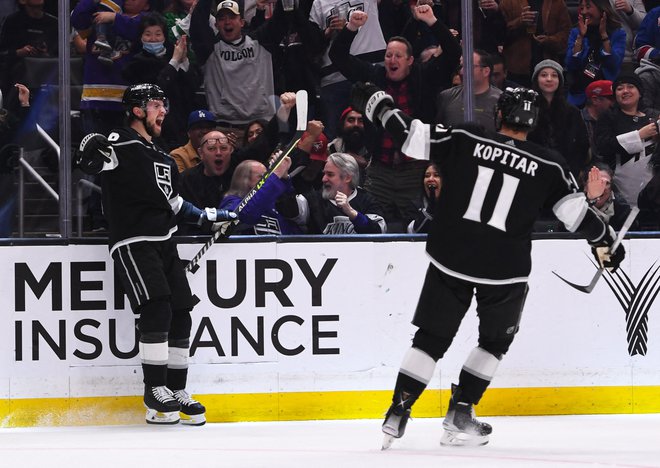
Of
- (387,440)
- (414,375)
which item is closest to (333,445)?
(387,440)

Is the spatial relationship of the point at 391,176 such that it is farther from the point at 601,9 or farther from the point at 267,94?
the point at 601,9

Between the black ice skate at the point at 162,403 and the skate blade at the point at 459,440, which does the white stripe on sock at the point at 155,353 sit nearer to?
the black ice skate at the point at 162,403

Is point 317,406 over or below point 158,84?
below

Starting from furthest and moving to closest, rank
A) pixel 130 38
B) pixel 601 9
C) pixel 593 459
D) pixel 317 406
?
pixel 601 9 < pixel 130 38 < pixel 317 406 < pixel 593 459

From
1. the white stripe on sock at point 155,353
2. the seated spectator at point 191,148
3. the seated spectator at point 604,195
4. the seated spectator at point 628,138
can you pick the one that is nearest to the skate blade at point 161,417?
the white stripe on sock at point 155,353

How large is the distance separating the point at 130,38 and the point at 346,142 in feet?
3.65

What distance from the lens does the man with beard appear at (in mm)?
5520

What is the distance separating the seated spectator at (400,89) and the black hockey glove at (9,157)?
1.52 metres

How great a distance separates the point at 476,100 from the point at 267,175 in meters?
1.00

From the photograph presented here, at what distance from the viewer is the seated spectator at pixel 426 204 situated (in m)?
5.39

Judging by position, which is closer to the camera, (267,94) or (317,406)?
(317,406)


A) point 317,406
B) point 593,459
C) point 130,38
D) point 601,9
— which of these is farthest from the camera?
point 601,9

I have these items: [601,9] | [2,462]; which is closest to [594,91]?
[601,9]

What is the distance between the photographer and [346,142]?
5.55 m
